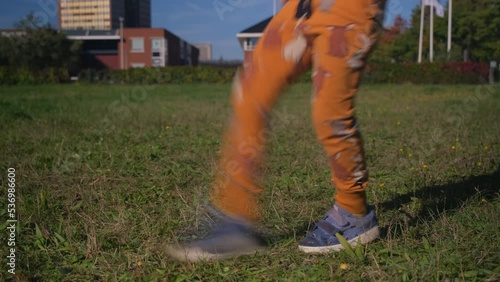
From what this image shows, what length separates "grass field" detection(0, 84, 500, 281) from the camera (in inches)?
61.3

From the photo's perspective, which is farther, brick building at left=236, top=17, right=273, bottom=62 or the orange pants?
brick building at left=236, top=17, right=273, bottom=62

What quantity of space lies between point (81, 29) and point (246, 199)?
177 feet

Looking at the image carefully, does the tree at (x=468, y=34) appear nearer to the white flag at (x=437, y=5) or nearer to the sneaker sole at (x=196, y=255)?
the white flag at (x=437, y=5)

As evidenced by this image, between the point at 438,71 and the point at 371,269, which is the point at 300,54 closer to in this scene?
the point at 371,269

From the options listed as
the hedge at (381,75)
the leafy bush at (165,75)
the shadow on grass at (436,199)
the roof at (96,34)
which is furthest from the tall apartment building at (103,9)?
the roof at (96,34)

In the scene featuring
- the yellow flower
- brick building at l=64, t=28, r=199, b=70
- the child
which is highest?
brick building at l=64, t=28, r=199, b=70

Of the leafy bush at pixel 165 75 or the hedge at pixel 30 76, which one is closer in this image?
the hedge at pixel 30 76

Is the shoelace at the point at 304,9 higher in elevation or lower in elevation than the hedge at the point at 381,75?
lower

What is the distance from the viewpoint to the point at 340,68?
4.94ft

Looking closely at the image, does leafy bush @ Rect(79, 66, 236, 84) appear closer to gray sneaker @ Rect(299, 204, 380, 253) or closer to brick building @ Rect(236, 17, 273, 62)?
brick building @ Rect(236, 17, 273, 62)

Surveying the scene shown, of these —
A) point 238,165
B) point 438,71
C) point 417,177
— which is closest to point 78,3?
point 417,177

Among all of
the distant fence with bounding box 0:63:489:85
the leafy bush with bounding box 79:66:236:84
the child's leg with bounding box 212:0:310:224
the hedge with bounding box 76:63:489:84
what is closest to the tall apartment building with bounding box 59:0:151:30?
the child's leg with bounding box 212:0:310:224

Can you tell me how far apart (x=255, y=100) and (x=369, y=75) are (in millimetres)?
26378

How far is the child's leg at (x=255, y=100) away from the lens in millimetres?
1565
